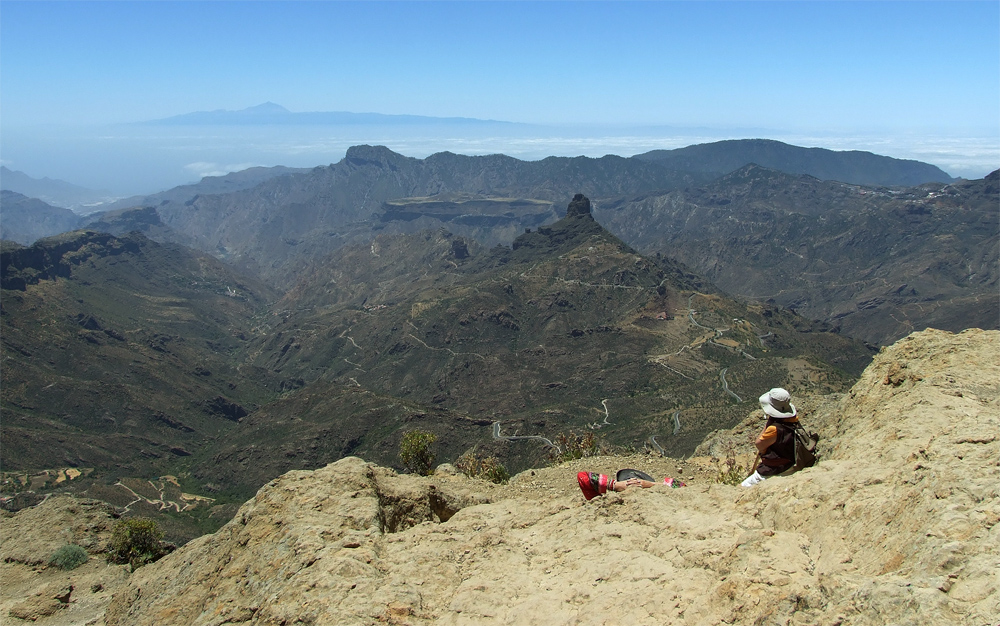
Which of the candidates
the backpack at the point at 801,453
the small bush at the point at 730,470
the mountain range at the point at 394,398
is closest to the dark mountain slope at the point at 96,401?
the mountain range at the point at 394,398

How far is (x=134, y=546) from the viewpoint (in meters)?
26.4

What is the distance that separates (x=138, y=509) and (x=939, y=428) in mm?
110622

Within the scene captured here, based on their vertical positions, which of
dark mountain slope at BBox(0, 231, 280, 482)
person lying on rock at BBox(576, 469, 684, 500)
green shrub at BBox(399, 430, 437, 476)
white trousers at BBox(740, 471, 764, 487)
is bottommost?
dark mountain slope at BBox(0, 231, 280, 482)

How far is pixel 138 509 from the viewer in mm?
97688

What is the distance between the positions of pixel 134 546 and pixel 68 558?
2.30 meters

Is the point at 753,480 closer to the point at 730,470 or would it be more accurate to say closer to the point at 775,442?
the point at 775,442

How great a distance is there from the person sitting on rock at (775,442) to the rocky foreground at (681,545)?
875 mm

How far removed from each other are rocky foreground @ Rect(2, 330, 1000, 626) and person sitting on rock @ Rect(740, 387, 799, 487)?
0.87 meters

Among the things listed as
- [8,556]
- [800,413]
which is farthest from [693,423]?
[8,556]

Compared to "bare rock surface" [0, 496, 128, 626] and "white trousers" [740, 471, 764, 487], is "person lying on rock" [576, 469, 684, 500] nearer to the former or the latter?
"white trousers" [740, 471, 764, 487]

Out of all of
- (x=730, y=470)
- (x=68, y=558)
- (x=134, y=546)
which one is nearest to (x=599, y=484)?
(x=730, y=470)

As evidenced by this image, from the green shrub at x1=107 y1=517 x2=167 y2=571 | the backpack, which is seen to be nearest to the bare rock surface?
the green shrub at x1=107 y1=517 x2=167 y2=571

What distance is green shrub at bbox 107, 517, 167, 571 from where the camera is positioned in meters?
25.4

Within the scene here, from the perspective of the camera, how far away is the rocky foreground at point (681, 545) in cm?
A: 912
